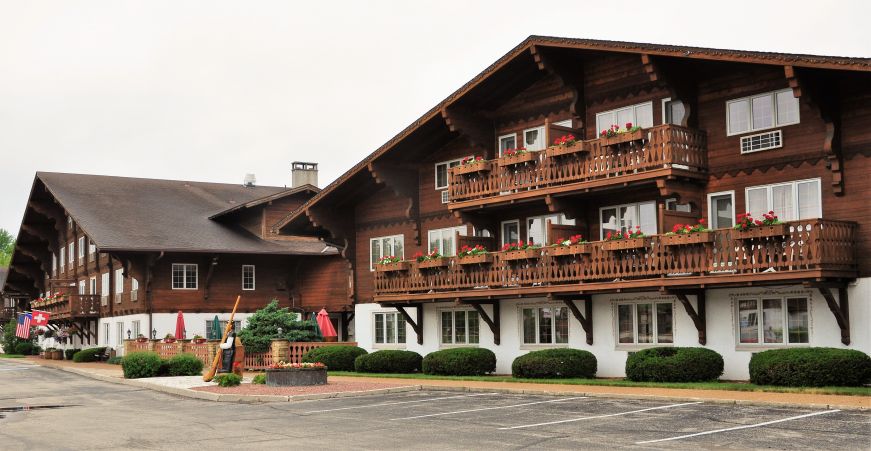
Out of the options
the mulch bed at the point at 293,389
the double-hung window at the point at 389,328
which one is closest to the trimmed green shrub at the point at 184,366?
the double-hung window at the point at 389,328

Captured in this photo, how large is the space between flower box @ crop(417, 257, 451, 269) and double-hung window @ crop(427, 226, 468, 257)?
2.08 metres

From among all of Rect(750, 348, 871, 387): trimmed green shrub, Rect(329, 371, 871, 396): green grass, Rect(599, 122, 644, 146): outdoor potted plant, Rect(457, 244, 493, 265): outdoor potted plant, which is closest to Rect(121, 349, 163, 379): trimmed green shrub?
Rect(329, 371, 871, 396): green grass

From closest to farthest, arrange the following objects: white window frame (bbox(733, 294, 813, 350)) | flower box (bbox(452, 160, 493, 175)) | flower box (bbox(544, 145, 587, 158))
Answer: white window frame (bbox(733, 294, 813, 350)) → flower box (bbox(544, 145, 587, 158)) → flower box (bbox(452, 160, 493, 175))

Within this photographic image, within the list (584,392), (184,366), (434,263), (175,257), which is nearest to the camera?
(584,392)

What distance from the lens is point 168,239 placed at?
53.1 meters

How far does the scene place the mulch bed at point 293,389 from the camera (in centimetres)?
2688

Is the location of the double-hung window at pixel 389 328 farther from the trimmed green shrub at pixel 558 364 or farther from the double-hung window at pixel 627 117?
the double-hung window at pixel 627 117

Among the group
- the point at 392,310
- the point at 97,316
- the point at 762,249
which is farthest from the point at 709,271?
the point at 97,316

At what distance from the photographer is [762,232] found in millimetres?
24859

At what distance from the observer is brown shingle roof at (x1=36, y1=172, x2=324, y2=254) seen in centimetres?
5244

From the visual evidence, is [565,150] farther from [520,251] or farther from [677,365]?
[677,365]

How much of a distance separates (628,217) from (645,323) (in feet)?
10.6

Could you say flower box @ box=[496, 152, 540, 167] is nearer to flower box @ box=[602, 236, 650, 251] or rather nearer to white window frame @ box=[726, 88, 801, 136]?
flower box @ box=[602, 236, 650, 251]

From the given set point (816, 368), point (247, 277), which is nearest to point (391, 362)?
point (816, 368)
